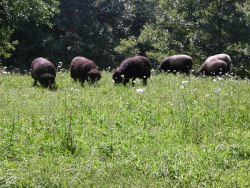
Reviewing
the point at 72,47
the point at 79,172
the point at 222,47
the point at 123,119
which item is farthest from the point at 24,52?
the point at 79,172

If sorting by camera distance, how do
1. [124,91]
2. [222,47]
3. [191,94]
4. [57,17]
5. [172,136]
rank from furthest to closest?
1. [57,17]
2. [222,47]
3. [124,91]
4. [191,94]
5. [172,136]

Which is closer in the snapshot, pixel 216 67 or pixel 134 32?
pixel 216 67

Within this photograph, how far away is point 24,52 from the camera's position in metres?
30.4

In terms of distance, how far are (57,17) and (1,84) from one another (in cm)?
1864

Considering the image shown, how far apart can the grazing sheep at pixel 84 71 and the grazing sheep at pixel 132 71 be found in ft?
2.79

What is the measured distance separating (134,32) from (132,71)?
21477 millimetres

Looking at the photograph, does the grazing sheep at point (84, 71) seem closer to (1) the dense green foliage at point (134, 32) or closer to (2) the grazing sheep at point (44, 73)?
(2) the grazing sheep at point (44, 73)

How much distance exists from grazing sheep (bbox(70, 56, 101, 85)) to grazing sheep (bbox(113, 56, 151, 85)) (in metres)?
0.85

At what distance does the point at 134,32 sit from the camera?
35469 millimetres

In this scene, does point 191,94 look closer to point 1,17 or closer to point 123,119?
point 123,119

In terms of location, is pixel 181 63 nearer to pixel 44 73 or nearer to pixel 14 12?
pixel 44 73

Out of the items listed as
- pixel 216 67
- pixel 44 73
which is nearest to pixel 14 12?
pixel 44 73

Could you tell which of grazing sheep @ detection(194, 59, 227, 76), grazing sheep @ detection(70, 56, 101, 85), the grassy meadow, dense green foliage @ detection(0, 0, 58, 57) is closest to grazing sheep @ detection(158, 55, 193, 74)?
grazing sheep @ detection(194, 59, 227, 76)

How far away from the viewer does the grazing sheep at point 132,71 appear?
14.3 metres
